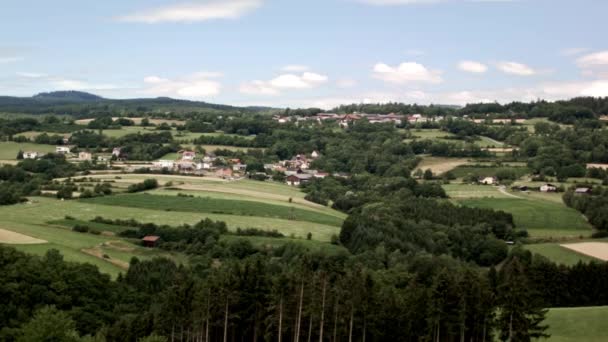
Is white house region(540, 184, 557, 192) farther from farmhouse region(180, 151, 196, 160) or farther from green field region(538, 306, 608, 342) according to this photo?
green field region(538, 306, 608, 342)

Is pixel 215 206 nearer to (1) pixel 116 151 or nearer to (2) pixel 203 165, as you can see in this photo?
(2) pixel 203 165

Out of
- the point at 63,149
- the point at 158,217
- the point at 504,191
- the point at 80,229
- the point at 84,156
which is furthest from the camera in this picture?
the point at 63,149

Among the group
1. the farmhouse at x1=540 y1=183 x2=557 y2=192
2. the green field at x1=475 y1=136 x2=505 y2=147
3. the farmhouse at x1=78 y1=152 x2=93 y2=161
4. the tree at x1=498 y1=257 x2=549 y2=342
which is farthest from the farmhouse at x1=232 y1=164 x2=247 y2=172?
the tree at x1=498 y1=257 x2=549 y2=342

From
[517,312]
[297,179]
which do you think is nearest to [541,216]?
[297,179]

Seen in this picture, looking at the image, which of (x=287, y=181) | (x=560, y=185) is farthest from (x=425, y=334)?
(x=287, y=181)

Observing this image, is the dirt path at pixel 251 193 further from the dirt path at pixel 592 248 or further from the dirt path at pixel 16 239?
the dirt path at pixel 16 239

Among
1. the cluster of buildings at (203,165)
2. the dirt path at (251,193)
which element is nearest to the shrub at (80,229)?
the dirt path at (251,193)
